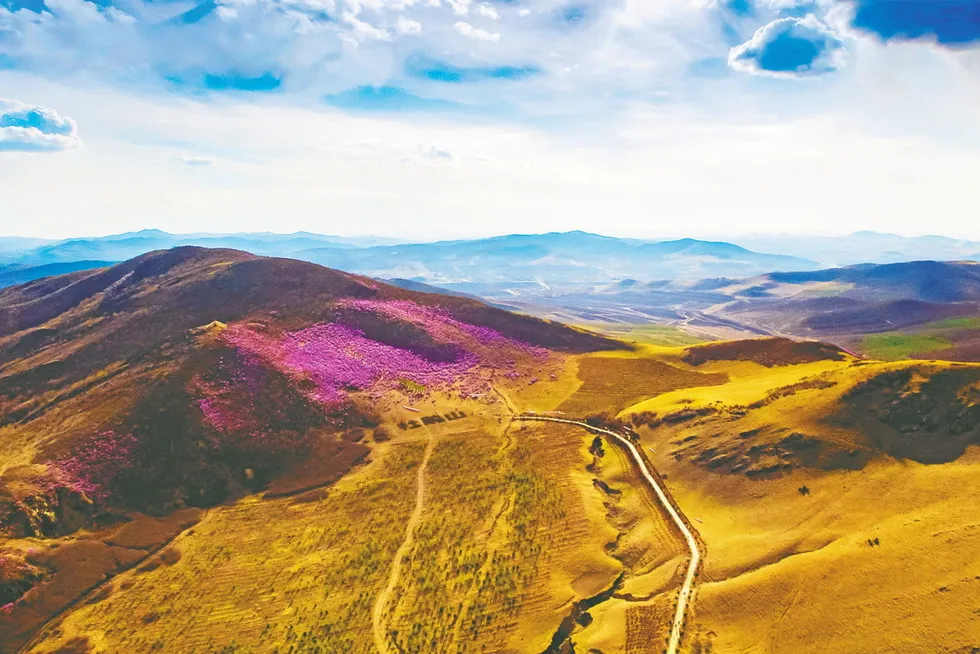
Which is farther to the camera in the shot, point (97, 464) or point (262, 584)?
point (97, 464)

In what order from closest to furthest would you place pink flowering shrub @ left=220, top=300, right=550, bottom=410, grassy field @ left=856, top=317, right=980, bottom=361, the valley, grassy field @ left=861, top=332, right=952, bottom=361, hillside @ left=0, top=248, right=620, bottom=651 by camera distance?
the valley < hillside @ left=0, top=248, right=620, bottom=651 < pink flowering shrub @ left=220, top=300, right=550, bottom=410 < grassy field @ left=856, top=317, right=980, bottom=361 < grassy field @ left=861, top=332, right=952, bottom=361

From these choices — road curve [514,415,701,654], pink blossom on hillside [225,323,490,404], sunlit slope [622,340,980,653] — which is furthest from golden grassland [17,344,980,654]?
pink blossom on hillside [225,323,490,404]

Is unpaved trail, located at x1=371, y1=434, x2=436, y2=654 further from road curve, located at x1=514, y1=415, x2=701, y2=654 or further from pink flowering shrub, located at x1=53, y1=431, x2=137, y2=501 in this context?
pink flowering shrub, located at x1=53, y1=431, x2=137, y2=501

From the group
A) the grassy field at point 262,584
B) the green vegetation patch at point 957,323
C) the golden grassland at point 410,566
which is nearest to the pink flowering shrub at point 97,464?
the golden grassland at point 410,566

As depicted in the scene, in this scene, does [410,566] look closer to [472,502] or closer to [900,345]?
[472,502]

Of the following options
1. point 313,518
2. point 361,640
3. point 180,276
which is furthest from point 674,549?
point 180,276

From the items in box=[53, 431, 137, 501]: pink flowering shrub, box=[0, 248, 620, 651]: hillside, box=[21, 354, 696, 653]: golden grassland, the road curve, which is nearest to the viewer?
the road curve

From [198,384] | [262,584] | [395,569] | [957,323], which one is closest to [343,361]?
[198,384]

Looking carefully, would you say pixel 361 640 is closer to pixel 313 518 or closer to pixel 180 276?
pixel 313 518
